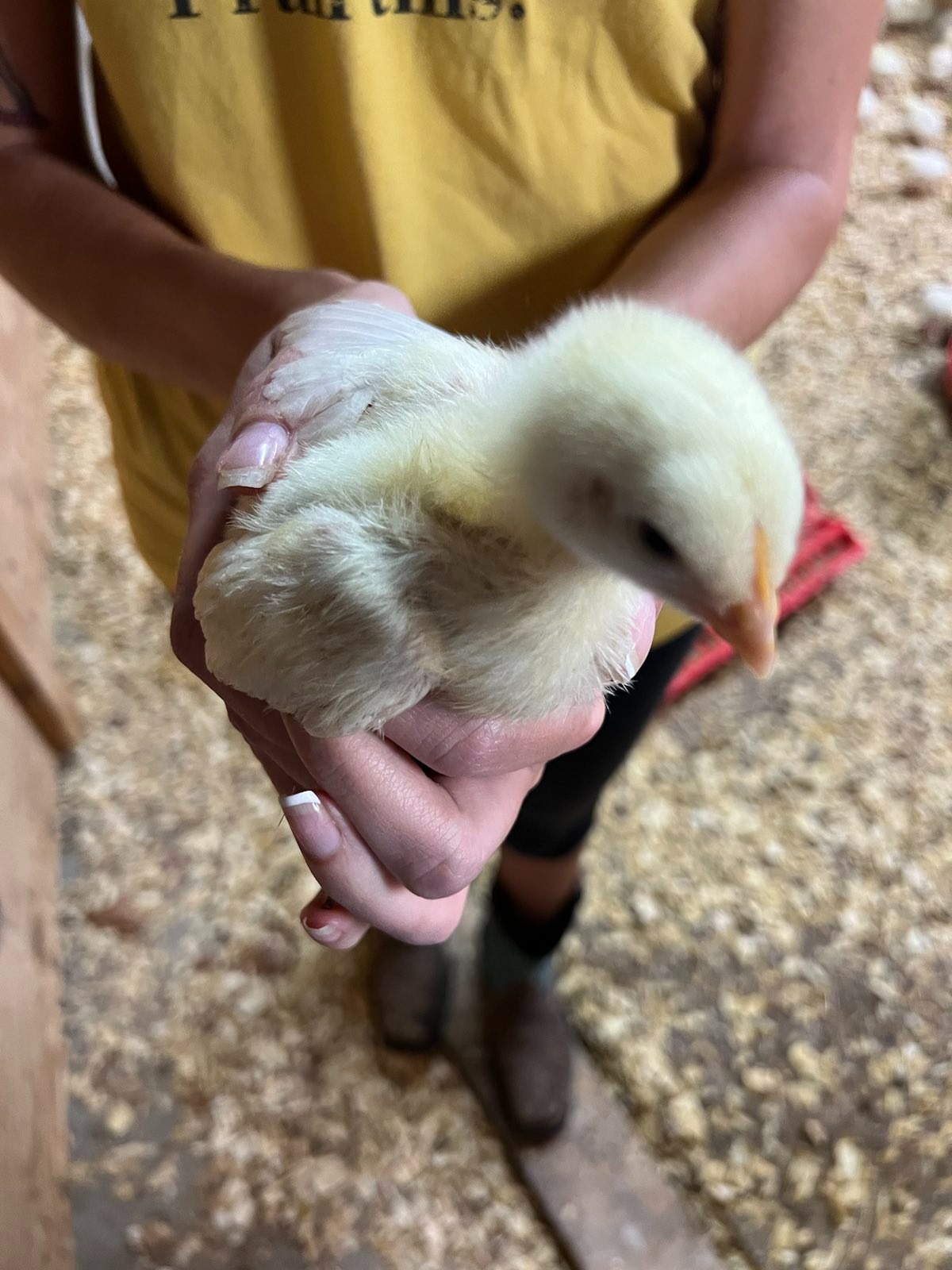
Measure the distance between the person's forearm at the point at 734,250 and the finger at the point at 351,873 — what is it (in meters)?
0.42

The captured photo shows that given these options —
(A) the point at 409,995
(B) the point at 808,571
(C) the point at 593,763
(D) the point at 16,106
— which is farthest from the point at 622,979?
(D) the point at 16,106

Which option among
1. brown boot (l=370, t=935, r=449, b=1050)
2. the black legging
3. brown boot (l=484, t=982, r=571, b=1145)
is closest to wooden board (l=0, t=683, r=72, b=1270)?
brown boot (l=370, t=935, r=449, b=1050)

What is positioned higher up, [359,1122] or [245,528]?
[245,528]

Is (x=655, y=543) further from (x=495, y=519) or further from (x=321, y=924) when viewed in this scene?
(x=321, y=924)

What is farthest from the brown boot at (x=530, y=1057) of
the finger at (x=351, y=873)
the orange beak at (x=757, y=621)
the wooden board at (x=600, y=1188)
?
the orange beak at (x=757, y=621)

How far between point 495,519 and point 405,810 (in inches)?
7.7

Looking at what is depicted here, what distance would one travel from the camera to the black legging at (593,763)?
885 mm

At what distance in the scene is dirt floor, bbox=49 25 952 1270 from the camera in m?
1.22

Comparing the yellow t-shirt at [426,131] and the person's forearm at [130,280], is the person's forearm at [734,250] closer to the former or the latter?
the yellow t-shirt at [426,131]

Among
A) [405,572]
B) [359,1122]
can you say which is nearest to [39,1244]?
[359,1122]

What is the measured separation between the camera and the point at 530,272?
30.6 inches

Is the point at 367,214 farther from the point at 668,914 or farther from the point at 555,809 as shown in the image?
the point at 668,914

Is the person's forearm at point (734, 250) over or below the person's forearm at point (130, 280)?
over

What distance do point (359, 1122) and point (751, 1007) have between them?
566 mm
